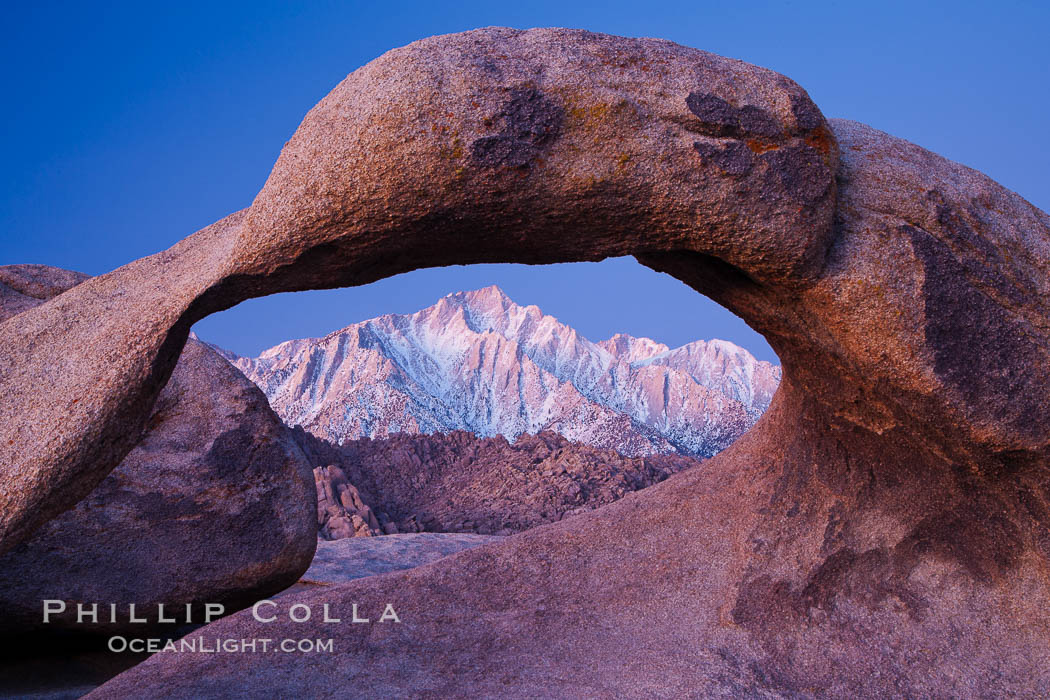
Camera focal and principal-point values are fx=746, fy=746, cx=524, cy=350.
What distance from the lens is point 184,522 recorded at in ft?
20.1

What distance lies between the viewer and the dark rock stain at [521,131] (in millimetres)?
3139

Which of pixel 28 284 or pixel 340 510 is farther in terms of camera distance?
pixel 340 510

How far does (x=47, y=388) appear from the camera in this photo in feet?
11.2

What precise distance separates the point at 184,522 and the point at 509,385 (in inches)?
924

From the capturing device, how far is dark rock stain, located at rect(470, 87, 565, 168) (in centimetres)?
314

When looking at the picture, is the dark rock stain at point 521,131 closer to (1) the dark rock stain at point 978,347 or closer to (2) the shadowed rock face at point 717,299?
(2) the shadowed rock face at point 717,299

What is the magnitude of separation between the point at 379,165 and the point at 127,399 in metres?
1.57

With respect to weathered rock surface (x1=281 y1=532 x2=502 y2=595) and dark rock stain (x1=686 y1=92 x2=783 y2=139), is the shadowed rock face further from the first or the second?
weathered rock surface (x1=281 y1=532 x2=502 y2=595)

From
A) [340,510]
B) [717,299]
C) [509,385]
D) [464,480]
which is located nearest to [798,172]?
[717,299]

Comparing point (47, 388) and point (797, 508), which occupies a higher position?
point (47, 388)

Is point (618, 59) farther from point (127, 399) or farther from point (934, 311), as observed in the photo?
point (127, 399)

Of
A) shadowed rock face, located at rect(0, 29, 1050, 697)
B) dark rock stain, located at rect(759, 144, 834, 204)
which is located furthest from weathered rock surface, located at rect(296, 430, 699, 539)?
dark rock stain, located at rect(759, 144, 834, 204)

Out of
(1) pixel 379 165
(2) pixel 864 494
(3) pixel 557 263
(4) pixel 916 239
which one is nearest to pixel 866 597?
(2) pixel 864 494

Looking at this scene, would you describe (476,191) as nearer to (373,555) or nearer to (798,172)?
(798,172)
